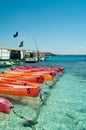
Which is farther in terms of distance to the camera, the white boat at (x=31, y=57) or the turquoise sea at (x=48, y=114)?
the white boat at (x=31, y=57)

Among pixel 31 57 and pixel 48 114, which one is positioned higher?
pixel 31 57

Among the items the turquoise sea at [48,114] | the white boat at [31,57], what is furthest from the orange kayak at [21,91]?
the white boat at [31,57]

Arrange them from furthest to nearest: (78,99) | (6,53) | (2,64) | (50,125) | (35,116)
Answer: (6,53), (2,64), (78,99), (35,116), (50,125)

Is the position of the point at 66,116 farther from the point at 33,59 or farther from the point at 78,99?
the point at 33,59

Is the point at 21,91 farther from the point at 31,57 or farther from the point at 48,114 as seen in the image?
the point at 31,57

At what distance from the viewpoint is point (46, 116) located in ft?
34.5

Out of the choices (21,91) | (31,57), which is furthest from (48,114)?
(31,57)

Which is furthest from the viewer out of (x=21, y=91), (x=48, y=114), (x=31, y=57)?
(x=31, y=57)

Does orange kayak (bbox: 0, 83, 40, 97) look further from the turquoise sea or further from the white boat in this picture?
the white boat

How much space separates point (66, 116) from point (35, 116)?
1.51m

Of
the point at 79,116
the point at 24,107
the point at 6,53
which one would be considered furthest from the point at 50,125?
the point at 6,53

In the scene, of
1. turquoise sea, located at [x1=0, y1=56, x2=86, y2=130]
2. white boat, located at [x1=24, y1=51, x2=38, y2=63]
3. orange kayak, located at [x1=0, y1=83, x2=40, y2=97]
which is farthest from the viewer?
white boat, located at [x1=24, y1=51, x2=38, y2=63]

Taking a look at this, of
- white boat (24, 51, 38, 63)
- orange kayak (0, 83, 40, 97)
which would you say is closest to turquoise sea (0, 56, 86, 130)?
orange kayak (0, 83, 40, 97)

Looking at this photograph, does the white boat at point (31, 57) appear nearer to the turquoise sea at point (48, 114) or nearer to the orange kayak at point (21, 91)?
the turquoise sea at point (48, 114)
